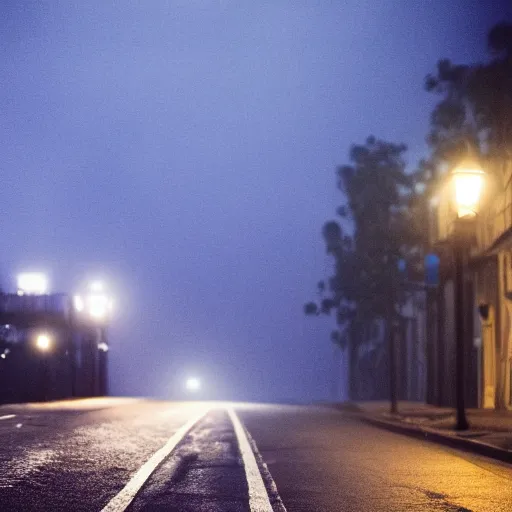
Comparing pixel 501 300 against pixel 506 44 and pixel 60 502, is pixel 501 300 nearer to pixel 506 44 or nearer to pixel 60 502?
pixel 506 44

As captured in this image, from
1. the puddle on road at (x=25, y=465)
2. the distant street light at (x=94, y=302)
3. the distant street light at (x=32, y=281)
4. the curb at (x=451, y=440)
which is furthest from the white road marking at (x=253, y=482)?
the distant street light at (x=32, y=281)

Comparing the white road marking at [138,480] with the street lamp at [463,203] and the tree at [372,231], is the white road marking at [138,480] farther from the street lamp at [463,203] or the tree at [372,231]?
the tree at [372,231]

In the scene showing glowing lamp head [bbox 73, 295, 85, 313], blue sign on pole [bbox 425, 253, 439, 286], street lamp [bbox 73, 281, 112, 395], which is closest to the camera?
blue sign on pole [bbox 425, 253, 439, 286]

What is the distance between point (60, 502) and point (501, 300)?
27.7 meters

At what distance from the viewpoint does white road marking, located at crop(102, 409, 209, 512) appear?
813cm

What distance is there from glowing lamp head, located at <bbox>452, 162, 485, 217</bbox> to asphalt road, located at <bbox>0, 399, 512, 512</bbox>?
459cm

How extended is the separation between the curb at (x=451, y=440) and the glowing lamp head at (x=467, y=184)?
437 centimetres

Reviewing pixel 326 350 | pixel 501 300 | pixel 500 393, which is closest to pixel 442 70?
Result: pixel 501 300

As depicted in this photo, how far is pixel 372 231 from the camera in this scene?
61.4m

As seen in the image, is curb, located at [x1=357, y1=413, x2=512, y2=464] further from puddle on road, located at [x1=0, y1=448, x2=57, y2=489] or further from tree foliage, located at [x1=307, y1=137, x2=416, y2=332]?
tree foliage, located at [x1=307, y1=137, x2=416, y2=332]

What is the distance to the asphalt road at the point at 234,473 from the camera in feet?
28.2

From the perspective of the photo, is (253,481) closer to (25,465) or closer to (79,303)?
(25,465)

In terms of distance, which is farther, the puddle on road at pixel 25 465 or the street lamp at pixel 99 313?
the street lamp at pixel 99 313

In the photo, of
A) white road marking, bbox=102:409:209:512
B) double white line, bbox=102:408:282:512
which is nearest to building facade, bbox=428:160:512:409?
double white line, bbox=102:408:282:512
